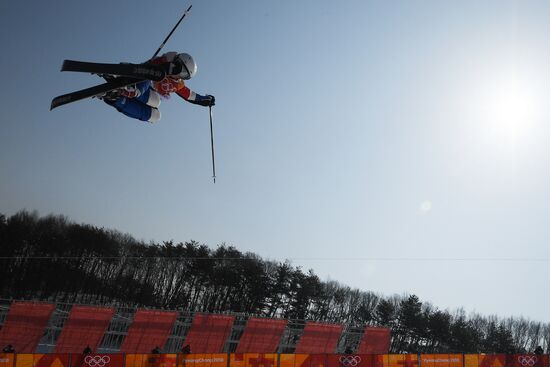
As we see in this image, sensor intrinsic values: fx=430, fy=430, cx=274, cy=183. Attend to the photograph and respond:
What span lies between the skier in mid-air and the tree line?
153 feet

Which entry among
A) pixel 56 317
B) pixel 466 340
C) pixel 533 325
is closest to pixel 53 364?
pixel 56 317

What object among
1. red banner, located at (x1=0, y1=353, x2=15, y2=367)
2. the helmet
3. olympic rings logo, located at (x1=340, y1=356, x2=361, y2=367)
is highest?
the helmet

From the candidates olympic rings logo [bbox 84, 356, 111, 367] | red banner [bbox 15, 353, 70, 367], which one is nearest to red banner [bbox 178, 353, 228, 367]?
olympic rings logo [bbox 84, 356, 111, 367]

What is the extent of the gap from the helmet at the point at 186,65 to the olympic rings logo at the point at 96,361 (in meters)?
12.9

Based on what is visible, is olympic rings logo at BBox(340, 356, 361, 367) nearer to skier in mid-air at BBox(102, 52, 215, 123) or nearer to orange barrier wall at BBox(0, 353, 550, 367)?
orange barrier wall at BBox(0, 353, 550, 367)

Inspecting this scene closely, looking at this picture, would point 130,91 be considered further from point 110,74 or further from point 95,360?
point 95,360

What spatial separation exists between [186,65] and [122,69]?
1.37m

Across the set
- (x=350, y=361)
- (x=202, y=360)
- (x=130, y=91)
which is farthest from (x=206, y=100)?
(x=350, y=361)

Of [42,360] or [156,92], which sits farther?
[42,360]

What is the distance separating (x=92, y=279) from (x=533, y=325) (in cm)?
10117

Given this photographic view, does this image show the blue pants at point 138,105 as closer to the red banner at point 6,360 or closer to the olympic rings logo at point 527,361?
the red banner at point 6,360

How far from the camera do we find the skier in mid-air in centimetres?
871

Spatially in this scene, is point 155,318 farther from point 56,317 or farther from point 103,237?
point 103,237

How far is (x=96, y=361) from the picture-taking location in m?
16.6
